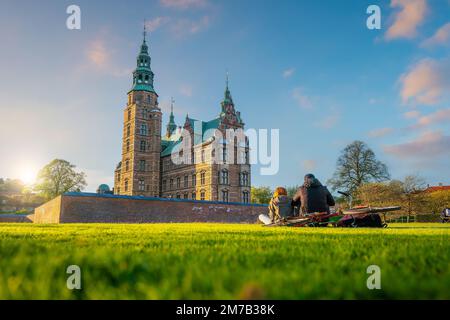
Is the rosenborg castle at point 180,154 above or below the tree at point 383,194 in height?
above

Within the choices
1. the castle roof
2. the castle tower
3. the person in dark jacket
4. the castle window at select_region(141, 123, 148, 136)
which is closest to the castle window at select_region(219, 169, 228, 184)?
the castle roof

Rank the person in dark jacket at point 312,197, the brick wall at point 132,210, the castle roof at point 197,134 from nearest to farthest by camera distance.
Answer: the person in dark jacket at point 312,197 < the brick wall at point 132,210 < the castle roof at point 197,134

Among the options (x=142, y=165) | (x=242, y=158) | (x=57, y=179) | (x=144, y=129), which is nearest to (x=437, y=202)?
(x=242, y=158)

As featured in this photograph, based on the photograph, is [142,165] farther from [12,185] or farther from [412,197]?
[12,185]

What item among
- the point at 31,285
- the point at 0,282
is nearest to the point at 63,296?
the point at 31,285

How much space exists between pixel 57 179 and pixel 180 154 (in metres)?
24.5

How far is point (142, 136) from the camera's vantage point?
56.5 metres

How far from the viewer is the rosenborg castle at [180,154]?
48688 millimetres

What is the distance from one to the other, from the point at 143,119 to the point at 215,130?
1476 cm

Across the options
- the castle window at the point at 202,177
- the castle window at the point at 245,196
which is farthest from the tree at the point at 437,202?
the castle window at the point at 202,177

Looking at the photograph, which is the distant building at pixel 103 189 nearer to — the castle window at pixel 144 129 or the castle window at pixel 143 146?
the castle window at pixel 143 146

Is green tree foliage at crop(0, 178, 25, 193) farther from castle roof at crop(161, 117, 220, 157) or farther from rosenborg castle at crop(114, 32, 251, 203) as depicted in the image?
castle roof at crop(161, 117, 220, 157)

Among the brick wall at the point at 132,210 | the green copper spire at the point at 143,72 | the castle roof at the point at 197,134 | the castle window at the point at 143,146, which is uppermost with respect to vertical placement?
the green copper spire at the point at 143,72

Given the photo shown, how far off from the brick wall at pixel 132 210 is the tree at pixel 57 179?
1094 inches
